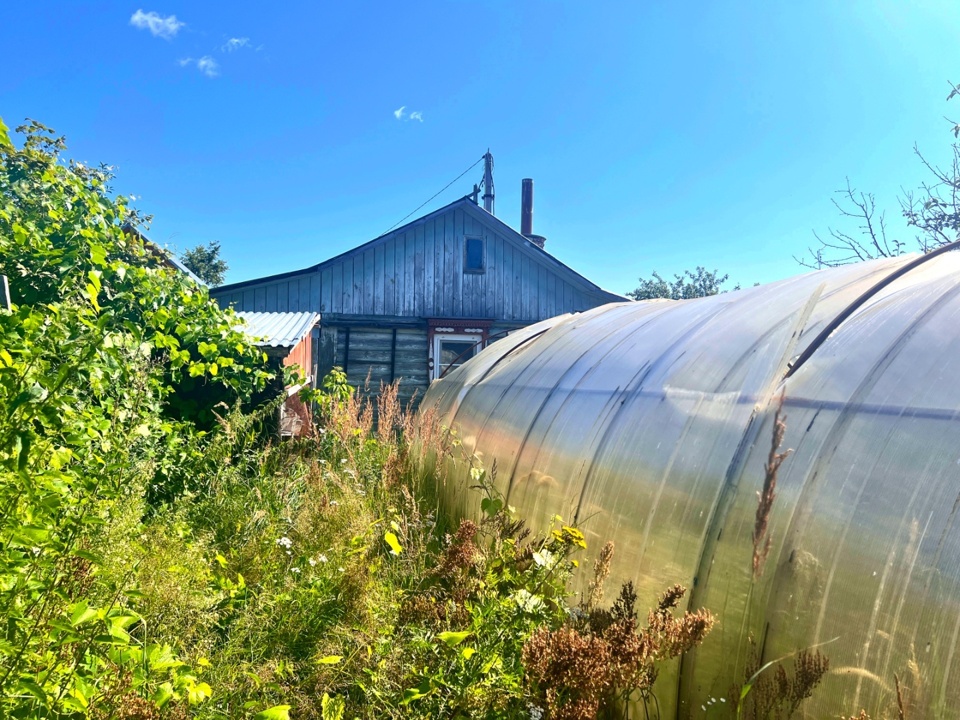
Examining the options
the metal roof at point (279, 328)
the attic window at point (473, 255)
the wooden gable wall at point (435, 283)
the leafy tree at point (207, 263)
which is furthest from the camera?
the leafy tree at point (207, 263)

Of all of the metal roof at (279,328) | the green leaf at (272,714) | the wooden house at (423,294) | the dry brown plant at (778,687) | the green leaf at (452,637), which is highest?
the wooden house at (423,294)

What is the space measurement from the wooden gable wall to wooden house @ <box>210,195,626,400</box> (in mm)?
22

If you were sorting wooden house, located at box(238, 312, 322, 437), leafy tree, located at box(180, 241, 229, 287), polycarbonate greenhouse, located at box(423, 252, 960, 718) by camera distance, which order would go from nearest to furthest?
polycarbonate greenhouse, located at box(423, 252, 960, 718)
wooden house, located at box(238, 312, 322, 437)
leafy tree, located at box(180, 241, 229, 287)

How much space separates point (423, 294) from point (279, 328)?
493 centimetres

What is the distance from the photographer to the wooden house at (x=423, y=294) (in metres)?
11.2

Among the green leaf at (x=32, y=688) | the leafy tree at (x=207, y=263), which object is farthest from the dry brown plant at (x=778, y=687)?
the leafy tree at (x=207, y=263)

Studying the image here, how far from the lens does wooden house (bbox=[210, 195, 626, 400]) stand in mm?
11250

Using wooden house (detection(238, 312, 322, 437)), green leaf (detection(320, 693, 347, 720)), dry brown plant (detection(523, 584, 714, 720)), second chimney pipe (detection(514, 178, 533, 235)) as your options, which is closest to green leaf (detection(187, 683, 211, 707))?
green leaf (detection(320, 693, 347, 720))

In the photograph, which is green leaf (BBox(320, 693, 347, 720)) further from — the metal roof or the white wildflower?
the metal roof

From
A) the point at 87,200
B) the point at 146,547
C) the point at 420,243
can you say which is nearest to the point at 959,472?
the point at 146,547

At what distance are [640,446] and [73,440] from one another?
1939mm

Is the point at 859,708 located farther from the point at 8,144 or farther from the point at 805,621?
the point at 8,144

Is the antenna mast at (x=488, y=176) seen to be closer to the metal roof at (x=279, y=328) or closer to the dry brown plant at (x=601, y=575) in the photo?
the metal roof at (x=279, y=328)

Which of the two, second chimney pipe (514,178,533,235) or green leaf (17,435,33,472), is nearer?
green leaf (17,435,33,472)
